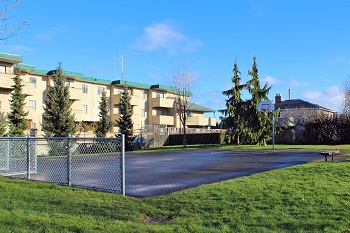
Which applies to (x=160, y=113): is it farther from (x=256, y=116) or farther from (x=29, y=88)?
(x=256, y=116)

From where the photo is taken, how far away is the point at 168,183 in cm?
988

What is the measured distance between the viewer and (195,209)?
20.9 feet

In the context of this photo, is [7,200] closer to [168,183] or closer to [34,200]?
[34,200]

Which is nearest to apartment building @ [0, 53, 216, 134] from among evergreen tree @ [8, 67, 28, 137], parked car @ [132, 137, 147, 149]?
evergreen tree @ [8, 67, 28, 137]

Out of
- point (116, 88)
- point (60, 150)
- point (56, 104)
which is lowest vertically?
point (60, 150)

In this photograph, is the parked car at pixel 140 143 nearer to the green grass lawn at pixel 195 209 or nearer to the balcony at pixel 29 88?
the balcony at pixel 29 88

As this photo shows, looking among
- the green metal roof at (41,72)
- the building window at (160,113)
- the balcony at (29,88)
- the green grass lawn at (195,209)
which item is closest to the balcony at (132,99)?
the building window at (160,113)

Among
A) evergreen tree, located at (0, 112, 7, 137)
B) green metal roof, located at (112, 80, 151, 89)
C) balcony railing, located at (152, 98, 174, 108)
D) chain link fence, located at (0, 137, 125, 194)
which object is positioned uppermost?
green metal roof, located at (112, 80, 151, 89)

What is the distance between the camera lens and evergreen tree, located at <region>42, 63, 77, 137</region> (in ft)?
109

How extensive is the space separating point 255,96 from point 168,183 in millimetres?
24703

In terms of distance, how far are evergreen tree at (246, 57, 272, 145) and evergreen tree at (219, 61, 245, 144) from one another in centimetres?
77

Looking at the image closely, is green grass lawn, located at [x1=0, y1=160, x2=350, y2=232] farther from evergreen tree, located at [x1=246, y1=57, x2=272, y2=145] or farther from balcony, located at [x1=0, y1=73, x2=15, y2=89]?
balcony, located at [x1=0, y1=73, x2=15, y2=89]

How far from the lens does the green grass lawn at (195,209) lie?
5195 millimetres

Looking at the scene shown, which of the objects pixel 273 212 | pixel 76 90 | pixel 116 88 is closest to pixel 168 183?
pixel 273 212
